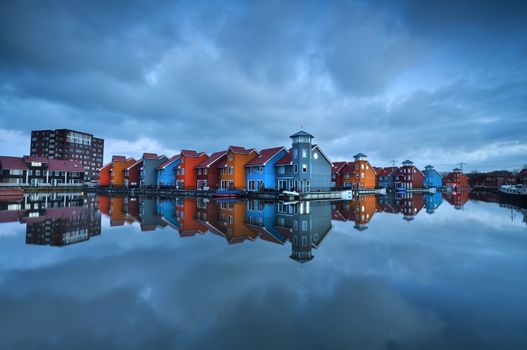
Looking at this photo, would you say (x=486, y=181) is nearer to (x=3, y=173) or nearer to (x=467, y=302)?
(x=467, y=302)

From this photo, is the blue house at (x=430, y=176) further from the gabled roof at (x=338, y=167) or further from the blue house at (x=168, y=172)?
the blue house at (x=168, y=172)

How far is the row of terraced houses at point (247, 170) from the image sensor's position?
40469 millimetres

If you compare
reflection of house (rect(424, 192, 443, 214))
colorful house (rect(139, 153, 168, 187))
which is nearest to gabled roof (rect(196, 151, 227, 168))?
colorful house (rect(139, 153, 168, 187))

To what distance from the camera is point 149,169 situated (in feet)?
198

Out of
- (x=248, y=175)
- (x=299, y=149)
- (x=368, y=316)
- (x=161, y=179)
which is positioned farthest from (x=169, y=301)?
(x=161, y=179)

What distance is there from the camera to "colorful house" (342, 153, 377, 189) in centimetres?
6350

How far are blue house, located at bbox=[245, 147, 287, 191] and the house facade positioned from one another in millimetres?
50620

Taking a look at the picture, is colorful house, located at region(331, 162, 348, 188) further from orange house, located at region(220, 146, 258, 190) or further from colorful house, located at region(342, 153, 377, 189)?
orange house, located at region(220, 146, 258, 190)

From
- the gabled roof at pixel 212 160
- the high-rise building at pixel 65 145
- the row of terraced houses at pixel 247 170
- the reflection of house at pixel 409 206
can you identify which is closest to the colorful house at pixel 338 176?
the row of terraced houses at pixel 247 170

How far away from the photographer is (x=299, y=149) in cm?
3988

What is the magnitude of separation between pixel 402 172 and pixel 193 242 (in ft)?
281

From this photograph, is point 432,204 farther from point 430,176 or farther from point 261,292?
point 430,176

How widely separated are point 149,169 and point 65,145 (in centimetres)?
7185

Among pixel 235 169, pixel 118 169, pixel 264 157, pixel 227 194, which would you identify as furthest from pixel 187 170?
pixel 118 169
